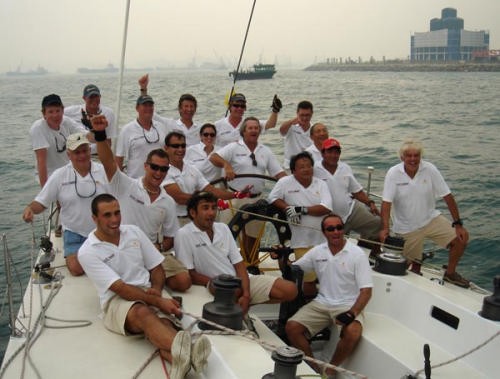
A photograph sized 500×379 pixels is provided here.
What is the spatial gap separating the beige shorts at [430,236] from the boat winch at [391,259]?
0.21 metres

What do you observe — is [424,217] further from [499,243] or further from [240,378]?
[499,243]

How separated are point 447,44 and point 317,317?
162256 millimetres

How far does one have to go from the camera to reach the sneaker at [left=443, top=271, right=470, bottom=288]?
5.18m

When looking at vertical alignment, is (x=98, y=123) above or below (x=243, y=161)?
above

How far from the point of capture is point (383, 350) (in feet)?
15.0

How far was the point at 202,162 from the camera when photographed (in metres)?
6.21

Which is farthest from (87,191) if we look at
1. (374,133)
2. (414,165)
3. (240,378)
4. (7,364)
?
(374,133)

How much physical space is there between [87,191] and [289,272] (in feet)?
5.43

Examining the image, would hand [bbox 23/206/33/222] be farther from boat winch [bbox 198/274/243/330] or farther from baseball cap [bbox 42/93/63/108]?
baseball cap [bbox 42/93/63/108]

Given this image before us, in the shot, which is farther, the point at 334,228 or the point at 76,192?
the point at 76,192

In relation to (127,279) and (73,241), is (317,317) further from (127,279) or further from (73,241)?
(73,241)

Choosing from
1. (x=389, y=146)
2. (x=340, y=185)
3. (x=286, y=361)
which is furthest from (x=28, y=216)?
(x=389, y=146)

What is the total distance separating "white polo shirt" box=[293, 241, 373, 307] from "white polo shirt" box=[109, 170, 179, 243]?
1.03 meters

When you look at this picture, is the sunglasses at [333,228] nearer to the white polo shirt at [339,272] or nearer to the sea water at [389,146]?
the white polo shirt at [339,272]
